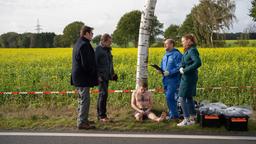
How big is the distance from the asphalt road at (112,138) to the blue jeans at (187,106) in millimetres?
923

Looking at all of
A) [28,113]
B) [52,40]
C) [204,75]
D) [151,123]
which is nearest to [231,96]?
[204,75]

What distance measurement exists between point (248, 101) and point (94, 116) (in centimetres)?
393

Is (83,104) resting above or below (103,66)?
below

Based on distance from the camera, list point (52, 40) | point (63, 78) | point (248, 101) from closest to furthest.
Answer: point (248, 101) → point (63, 78) → point (52, 40)

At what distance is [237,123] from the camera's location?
22.2 feet

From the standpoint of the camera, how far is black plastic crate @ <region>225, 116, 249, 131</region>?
6.75 metres

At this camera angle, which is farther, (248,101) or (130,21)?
(130,21)

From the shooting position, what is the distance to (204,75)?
500 inches

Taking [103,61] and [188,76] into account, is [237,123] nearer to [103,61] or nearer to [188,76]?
[188,76]

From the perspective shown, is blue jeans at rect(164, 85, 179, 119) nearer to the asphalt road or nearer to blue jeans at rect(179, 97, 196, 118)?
blue jeans at rect(179, 97, 196, 118)

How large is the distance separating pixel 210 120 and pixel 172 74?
1244 mm

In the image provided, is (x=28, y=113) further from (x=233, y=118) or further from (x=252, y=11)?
(x=252, y=11)

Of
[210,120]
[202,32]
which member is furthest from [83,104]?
[202,32]

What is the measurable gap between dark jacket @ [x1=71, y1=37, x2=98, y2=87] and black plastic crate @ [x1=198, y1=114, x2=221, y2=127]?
6.84ft
